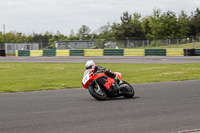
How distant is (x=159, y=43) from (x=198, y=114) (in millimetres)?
41079

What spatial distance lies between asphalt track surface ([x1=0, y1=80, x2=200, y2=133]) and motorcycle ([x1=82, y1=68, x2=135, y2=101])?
0.43 m

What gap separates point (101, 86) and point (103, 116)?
9.53 ft

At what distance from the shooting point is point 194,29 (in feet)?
253

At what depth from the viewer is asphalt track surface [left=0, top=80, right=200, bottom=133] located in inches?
243

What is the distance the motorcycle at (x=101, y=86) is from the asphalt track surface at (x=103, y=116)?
0.43m

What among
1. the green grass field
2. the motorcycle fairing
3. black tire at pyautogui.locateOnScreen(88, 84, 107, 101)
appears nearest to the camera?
black tire at pyautogui.locateOnScreen(88, 84, 107, 101)

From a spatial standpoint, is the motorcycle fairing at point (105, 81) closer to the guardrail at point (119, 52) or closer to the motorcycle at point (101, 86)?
the motorcycle at point (101, 86)

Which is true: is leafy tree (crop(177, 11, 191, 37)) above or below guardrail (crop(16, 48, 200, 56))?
above

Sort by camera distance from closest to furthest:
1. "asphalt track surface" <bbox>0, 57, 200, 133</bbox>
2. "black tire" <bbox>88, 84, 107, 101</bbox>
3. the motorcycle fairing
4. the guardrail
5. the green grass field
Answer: "asphalt track surface" <bbox>0, 57, 200, 133</bbox> → "black tire" <bbox>88, 84, 107, 101</bbox> → the motorcycle fairing → the green grass field → the guardrail

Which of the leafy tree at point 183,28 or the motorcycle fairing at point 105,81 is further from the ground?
the leafy tree at point 183,28

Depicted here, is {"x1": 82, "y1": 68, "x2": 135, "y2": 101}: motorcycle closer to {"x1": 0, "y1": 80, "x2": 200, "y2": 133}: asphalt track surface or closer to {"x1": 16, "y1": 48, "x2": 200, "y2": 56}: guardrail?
{"x1": 0, "y1": 80, "x2": 200, "y2": 133}: asphalt track surface

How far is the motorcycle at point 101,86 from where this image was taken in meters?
10.0

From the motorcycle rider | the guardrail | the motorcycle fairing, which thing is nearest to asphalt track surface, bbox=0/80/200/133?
the motorcycle fairing

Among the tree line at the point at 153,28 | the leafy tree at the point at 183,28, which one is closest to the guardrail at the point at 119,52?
the tree line at the point at 153,28
